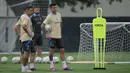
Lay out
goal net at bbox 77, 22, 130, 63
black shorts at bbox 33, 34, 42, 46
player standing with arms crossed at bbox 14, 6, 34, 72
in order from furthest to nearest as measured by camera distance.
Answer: goal net at bbox 77, 22, 130, 63 < black shorts at bbox 33, 34, 42, 46 < player standing with arms crossed at bbox 14, 6, 34, 72

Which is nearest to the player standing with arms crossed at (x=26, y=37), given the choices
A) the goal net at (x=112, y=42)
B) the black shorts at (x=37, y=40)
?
the black shorts at (x=37, y=40)

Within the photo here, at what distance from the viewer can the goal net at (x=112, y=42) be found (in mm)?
22297

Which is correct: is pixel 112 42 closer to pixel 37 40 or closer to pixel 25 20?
pixel 37 40

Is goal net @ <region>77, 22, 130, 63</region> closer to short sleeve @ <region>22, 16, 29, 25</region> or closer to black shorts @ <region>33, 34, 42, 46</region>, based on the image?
black shorts @ <region>33, 34, 42, 46</region>

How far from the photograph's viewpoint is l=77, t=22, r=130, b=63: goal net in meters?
22.3

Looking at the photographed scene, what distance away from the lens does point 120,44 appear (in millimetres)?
24234

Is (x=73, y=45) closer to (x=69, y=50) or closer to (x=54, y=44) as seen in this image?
(x=69, y=50)

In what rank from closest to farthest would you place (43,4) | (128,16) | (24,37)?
(24,37) → (43,4) → (128,16)

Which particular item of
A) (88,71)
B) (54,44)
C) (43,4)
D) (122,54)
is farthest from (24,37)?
(43,4)

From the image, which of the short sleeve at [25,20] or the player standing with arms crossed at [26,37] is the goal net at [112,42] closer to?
the player standing with arms crossed at [26,37]

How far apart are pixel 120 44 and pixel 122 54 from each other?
1.04m

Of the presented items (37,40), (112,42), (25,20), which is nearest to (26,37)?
(25,20)

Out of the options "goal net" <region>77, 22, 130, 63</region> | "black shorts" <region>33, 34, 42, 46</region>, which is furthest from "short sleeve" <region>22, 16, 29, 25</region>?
"goal net" <region>77, 22, 130, 63</region>

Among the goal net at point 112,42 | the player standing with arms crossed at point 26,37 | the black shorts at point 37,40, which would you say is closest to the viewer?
the player standing with arms crossed at point 26,37
